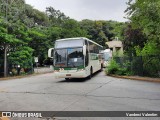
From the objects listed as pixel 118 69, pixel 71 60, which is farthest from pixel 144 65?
pixel 71 60

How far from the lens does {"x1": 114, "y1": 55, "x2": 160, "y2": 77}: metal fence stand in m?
19.8

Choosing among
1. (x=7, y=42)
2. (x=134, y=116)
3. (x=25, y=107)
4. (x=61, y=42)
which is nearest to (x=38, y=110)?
(x=25, y=107)

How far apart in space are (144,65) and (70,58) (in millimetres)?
6158

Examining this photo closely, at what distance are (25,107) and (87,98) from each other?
9.27 feet

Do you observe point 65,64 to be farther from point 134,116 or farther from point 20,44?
point 20,44

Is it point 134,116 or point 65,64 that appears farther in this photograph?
point 65,64

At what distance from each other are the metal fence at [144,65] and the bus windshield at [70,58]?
5335 millimetres

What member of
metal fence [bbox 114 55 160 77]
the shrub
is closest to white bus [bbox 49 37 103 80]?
metal fence [bbox 114 55 160 77]

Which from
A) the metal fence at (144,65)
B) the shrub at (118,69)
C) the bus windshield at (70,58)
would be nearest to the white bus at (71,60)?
the bus windshield at (70,58)

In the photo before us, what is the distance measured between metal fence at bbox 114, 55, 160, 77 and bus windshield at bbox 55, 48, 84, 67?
17.5ft

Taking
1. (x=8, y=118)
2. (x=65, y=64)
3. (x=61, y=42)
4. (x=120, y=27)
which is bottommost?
(x=8, y=118)

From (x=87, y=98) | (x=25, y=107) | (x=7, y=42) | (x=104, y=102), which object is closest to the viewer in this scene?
(x=25, y=107)

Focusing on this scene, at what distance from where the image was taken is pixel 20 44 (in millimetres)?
32844

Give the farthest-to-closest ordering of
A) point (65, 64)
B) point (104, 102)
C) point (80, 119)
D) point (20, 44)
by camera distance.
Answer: point (20, 44) → point (65, 64) → point (104, 102) → point (80, 119)
